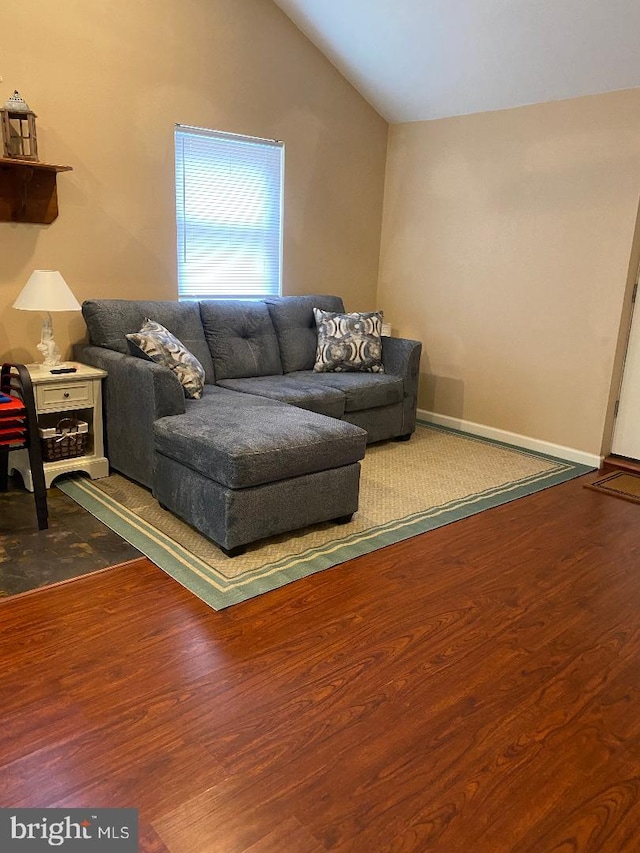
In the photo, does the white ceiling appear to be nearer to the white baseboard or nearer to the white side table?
the white baseboard

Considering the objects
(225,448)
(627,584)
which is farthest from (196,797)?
(627,584)

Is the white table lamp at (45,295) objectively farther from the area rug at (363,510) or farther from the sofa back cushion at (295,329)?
the sofa back cushion at (295,329)

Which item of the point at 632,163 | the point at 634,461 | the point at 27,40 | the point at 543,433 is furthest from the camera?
the point at 543,433

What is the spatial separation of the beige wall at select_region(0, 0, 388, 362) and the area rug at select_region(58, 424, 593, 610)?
4.19 ft

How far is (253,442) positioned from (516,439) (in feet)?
8.12

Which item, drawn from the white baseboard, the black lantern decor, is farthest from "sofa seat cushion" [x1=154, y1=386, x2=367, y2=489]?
the white baseboard

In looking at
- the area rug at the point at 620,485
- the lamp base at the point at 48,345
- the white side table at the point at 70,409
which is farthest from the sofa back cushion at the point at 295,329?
the area rug at the point at 620,485

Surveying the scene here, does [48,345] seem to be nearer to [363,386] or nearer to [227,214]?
[227,214]

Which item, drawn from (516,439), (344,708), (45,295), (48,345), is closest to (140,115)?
(45,295)

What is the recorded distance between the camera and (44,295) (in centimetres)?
314

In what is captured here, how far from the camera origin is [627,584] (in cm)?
263

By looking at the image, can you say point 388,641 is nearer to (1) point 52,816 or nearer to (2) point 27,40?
(1) point 52,816

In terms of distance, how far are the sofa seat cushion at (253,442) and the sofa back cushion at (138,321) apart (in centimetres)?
73

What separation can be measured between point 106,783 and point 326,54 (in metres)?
4.50
